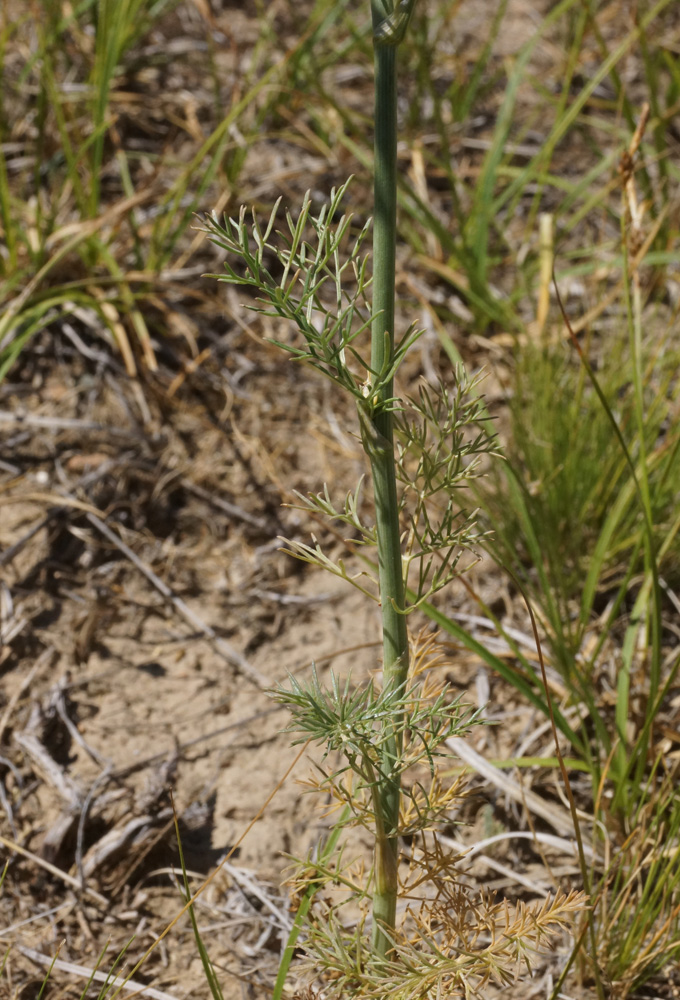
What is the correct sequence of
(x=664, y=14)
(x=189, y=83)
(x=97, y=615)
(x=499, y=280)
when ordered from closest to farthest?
(x=97, y=615) < (x=499, y=280) < (x=189, y=83) < (x=664, y=14)

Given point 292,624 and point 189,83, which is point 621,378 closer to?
point 292,624

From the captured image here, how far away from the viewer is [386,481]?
2.76 ft

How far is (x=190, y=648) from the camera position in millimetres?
1827

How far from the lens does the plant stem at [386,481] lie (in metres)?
0.72

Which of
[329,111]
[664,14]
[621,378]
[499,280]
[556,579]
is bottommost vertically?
[556,579]

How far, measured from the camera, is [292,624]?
6.18 feet

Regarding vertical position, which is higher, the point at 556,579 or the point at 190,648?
the point at 556,579

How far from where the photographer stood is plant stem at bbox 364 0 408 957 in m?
0.72

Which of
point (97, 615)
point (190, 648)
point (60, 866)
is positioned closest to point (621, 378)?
point (190, 648)

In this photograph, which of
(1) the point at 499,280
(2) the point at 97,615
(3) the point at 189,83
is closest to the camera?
(2) the point at 97,615

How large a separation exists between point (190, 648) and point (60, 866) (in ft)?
1.63

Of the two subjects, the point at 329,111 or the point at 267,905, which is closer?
the point at 267,905

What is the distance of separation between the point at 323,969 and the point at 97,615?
0.99m

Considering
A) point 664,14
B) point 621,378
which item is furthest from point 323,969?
point 664,14
